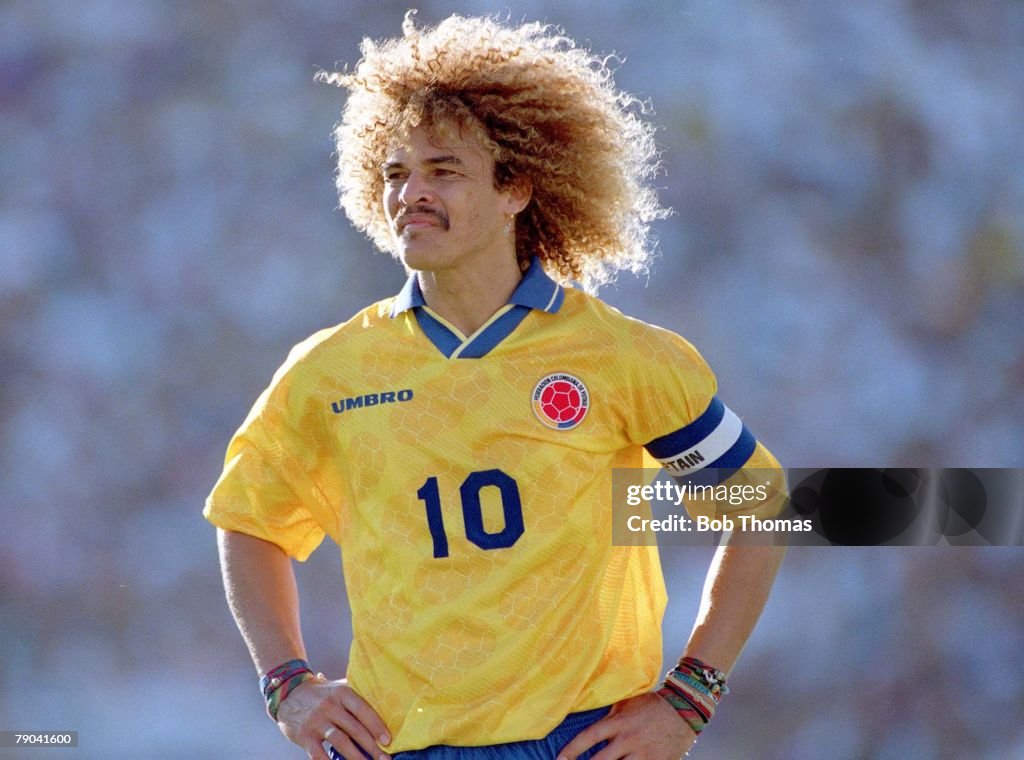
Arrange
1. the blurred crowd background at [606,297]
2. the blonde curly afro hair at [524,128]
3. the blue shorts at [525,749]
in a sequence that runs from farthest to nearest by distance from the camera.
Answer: the blurred crowd background at [606,297] → the blonde curly afro hair at [524,128] → the blue shorts at [525,749]

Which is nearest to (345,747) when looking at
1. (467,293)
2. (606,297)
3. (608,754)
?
(608,754)

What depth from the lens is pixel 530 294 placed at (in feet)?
7.98

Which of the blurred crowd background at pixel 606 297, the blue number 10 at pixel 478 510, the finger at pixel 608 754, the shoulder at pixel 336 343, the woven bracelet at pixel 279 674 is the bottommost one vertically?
the finger at pixel 608 754

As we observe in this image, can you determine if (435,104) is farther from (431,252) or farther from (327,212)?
(327,212)

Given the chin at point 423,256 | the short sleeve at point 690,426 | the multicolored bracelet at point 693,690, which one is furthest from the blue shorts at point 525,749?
the chin at point 423,256

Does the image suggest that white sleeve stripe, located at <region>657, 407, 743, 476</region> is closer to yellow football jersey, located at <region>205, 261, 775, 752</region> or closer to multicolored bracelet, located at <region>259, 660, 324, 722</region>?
yellow football jersey, located at <region>205, 261, 775, 752</region>

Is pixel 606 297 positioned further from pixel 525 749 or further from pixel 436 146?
pixel 525 749

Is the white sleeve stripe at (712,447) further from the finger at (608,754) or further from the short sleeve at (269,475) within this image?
the short sleeve at (269,475)

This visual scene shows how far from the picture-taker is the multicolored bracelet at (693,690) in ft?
7.54

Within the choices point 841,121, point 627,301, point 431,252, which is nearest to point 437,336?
point 431,252

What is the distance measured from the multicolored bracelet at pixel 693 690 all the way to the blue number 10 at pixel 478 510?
360 millimetres

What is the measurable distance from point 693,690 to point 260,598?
0.73 m

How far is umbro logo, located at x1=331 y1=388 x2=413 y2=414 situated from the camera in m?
2.33

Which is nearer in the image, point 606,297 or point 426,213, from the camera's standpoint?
point 426,213
